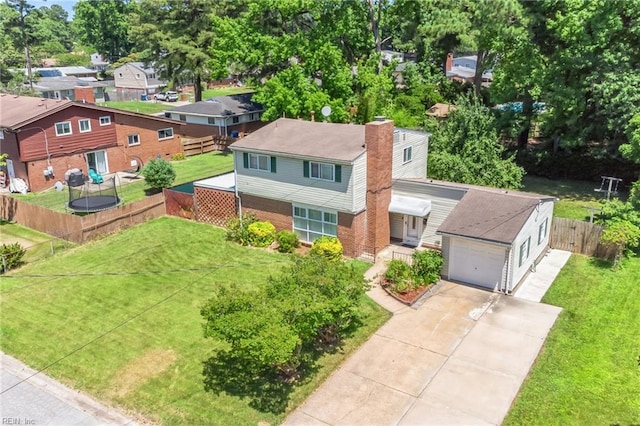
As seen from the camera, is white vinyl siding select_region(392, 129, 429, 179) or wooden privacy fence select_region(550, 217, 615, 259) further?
white vinyl siding select_region(392, 129, 429, 179)

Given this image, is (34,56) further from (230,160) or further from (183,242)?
(183,242)

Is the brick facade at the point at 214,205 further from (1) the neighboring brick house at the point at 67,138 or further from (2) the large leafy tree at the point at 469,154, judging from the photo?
(1) the neighboring brick house at the point at 67,138

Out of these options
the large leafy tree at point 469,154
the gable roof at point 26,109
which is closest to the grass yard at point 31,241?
the gable roof at point 26,109

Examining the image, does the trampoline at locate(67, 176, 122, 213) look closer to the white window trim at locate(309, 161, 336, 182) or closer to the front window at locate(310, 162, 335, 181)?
the white window trim at locate(309, 161, 336, 182)

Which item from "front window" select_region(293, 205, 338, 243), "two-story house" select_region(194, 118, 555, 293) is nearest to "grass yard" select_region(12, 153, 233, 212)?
"two-story house" select_region(194, 118, 555, 293)

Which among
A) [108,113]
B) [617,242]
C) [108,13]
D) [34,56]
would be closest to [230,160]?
[108,113]

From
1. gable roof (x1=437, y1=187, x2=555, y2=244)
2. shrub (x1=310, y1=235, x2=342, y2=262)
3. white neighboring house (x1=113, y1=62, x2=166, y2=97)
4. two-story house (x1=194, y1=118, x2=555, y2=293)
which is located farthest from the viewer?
white neighboring house (x1=113, y1=62, x2=166, y2=97)
